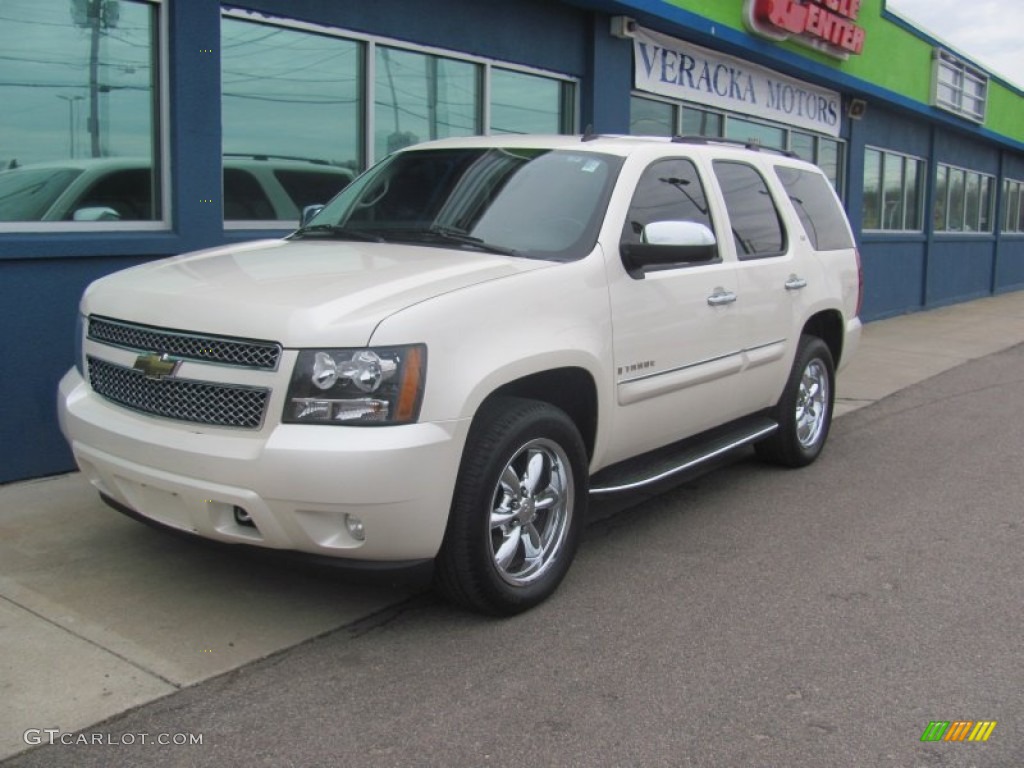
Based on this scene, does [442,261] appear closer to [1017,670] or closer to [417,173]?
[417,173]

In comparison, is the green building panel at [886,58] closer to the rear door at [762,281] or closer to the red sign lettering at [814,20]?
the red sign lettering at [814,20]

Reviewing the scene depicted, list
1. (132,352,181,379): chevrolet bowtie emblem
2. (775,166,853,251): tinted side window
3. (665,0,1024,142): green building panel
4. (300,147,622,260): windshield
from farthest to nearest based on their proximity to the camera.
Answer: (665,0,1024,142): green building panel
(775,166,853,251): tinted side window
(300,147,622,260): windshield
(132,352,181,379): chevrolet bowtie emblem

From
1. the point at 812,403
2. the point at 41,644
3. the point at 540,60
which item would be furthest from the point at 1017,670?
the point at 540,60

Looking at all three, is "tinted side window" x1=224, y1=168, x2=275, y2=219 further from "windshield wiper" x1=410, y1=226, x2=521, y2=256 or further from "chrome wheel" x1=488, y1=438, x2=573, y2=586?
"chrome wheel" x1=488, y1=438, x2=573, y2=586

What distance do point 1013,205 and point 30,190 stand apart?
1000 inches

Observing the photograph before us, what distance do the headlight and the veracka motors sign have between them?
9952 millimetres

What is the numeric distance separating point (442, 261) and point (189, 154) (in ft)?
10.1

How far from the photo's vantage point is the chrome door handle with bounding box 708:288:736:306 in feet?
17.4

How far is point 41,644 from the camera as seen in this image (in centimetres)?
386

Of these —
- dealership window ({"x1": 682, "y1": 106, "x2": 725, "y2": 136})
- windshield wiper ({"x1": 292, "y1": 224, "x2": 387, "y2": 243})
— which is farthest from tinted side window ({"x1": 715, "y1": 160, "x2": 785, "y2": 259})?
dealership window ({"x1": 682, "y1": 106, "x2": 725, "y2": 136})

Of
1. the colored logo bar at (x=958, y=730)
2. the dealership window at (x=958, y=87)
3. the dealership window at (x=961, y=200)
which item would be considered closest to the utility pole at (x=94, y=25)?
the colored logo bar at (x=958, y=730)

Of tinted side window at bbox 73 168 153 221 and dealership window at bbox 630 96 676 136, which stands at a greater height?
dealership window at bbox 630 96 676 136

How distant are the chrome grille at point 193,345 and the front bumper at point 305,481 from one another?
0.81 ft

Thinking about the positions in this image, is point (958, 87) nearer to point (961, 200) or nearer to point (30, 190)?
point (961, 200)
